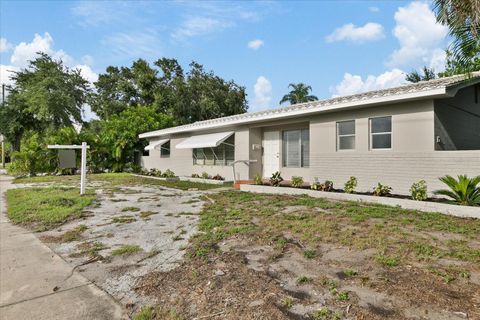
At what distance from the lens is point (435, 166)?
30.4 ft

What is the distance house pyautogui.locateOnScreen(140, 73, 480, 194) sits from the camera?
30.8ft

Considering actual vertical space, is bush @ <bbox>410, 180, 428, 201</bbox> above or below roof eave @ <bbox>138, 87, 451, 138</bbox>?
below

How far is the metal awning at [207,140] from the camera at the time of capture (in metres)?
15.9

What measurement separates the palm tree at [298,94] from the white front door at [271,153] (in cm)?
2749

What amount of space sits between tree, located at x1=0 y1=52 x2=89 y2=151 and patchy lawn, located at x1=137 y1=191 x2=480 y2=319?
29642 mm

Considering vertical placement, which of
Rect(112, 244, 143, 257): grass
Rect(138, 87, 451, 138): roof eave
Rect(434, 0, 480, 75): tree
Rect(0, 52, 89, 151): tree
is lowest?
Rect(112, 244, 143, 257): grass

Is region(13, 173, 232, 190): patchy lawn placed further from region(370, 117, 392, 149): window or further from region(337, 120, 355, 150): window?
region(370, 117, 392, 149): window

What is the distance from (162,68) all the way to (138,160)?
17.7 m

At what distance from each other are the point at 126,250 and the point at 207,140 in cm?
1174

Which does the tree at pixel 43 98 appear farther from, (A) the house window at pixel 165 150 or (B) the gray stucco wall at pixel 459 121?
(B) the gray stucco wall at pixel 459 121

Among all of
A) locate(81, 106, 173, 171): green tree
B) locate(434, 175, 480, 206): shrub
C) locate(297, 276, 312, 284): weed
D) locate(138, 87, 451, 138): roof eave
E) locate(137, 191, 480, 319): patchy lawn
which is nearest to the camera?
locate(137, 191, 480, 319): patchy lawn

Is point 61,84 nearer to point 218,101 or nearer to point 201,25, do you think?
point 218,101

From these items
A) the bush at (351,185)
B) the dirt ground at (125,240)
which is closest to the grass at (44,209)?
the dirt ground at (125,240)

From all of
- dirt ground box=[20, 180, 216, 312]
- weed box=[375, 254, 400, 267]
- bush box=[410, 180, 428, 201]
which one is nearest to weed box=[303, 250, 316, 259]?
weed box=[375, 254, 400, 267]
